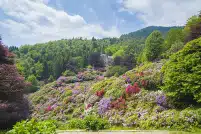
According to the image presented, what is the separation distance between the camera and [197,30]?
43.1 ft

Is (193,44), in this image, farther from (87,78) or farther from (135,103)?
(87,78)

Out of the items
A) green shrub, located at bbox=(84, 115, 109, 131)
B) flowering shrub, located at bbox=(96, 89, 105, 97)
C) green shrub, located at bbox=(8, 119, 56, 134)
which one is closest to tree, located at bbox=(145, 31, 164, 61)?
flowering shrub, located at bbox=(96, 89, 105, 97)

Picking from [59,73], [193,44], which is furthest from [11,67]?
[59,73]

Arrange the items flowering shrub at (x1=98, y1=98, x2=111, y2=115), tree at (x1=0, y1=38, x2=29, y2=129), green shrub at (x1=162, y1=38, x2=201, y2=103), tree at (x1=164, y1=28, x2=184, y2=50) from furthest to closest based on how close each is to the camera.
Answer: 1. tree at (x1=164, y1=28, x2=184, y2=50)
2. flowering shrub at (x1=98, y1=98, x2=111, y2=115)
3. tree at (x1=0, y1=38, x2=29, y2=129)
4. green shrub at (x1=162, y1=38, x2=201, y2=103)

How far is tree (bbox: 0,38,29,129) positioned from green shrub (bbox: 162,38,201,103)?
21.1 ft

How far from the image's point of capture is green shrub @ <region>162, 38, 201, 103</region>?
24.3ft

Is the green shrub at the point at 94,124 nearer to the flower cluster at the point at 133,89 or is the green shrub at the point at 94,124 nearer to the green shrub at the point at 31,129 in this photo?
the green shrub at the point at 31,129

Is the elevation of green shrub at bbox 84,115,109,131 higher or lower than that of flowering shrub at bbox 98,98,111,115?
higher

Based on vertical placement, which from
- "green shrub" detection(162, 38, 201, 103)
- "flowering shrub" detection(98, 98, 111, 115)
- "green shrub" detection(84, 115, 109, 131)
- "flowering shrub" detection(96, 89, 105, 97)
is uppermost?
"green shrub" detection(162, 38, 201, 103)

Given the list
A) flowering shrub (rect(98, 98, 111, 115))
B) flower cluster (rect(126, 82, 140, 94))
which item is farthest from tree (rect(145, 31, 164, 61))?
flowering shrub (rect(98, 98, 111, 115))

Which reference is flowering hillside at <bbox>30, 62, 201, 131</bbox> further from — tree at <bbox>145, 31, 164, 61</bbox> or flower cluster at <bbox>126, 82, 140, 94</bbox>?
tree at <bbox>145, 31, 164, 61</bbox>

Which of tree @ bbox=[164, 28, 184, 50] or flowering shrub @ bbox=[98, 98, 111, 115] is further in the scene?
tree @ bbox=[164, 28, 184, 50]

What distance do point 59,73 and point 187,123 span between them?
45.2m

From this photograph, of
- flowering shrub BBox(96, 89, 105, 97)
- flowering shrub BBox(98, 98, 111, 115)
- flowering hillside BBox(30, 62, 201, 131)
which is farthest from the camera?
flowering shrub BBox(96, 89, 105, 97)
